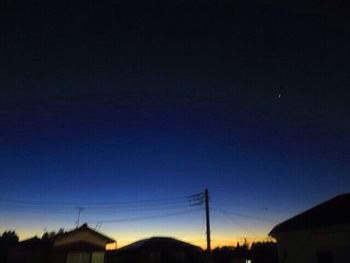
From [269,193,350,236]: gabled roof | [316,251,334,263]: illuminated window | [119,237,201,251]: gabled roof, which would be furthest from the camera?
[119,237,201,251]: gabled roof

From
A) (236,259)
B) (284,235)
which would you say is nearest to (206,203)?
(284,235)

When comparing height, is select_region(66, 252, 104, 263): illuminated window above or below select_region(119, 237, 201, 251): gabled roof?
below

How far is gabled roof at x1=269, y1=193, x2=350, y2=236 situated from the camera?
16250 mm

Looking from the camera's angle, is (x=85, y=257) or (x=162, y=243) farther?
(x=162, y=243)

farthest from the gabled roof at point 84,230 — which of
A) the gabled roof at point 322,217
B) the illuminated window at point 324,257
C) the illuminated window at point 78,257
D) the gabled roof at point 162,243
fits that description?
the illuminated window at point 324,257

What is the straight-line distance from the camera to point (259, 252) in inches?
2233

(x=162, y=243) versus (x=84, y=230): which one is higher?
(x=84, y=230)

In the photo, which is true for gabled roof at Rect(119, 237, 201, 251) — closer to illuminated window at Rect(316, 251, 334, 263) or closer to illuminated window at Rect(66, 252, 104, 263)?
illuminated window at Rect(66, 252, 104, 263)

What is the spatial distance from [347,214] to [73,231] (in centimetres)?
2585

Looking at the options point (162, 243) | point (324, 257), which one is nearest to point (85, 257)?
point (162, 243)

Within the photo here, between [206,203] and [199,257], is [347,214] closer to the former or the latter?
[206,203]

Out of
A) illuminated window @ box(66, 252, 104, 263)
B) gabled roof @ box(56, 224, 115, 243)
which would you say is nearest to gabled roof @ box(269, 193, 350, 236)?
illuminated window @ box(66, 252, 104, 263)

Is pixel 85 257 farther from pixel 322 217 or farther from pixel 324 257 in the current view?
pixel 322 217

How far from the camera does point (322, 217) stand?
57.0 feet
